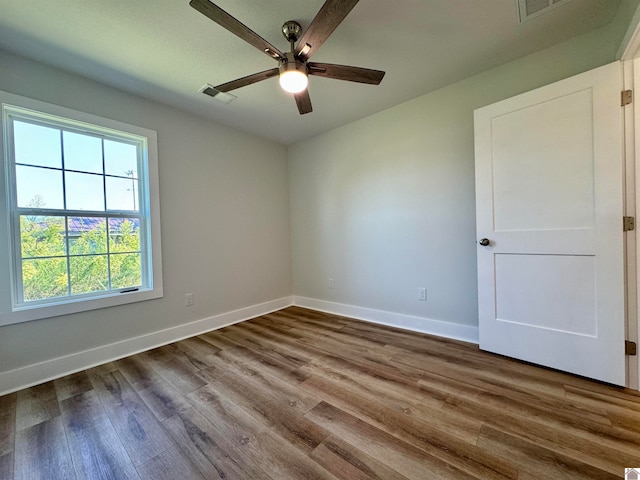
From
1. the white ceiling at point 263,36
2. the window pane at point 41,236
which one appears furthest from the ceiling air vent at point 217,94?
the window pane at point 41,236

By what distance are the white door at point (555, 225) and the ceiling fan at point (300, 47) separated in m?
1.25

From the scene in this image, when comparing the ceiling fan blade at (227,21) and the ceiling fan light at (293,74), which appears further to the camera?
the ceiling fan light at (293,74)

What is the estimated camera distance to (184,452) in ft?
4.04

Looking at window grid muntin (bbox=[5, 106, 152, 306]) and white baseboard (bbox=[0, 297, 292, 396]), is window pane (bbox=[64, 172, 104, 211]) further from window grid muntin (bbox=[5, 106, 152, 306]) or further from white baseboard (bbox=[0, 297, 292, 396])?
white baseboard (bbox=[0, 297, 292, 396])

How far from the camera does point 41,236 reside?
196 centimetres

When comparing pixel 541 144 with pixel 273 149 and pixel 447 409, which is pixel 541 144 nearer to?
pixel 447 409

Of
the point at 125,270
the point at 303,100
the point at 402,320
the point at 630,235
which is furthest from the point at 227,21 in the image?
the point at 402,320

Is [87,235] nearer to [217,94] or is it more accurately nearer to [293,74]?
[217,94]

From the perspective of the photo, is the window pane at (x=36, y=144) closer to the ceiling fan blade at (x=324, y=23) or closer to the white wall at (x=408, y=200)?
the ceiling fan blade at (x=324, y=23)

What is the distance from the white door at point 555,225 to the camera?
1.62 m

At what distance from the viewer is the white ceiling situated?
1.53 m

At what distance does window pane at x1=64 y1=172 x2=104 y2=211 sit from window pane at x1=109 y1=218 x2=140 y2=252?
0.18 meters

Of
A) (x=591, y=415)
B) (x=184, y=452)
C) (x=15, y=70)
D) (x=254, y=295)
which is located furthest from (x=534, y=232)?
(x=15, y=70)

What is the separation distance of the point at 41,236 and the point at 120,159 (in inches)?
35.6
